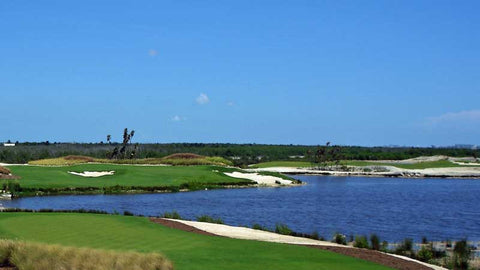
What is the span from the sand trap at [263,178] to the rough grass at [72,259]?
55705mm

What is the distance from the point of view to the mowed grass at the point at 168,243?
61.4 feet

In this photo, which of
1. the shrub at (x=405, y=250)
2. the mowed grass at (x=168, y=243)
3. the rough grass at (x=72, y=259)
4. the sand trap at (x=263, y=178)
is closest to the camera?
the rough grass at (x=72, y=259)

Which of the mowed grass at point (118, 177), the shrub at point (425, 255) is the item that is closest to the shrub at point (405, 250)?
the shrub at point (425, 255)

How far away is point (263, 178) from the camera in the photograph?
7775cm

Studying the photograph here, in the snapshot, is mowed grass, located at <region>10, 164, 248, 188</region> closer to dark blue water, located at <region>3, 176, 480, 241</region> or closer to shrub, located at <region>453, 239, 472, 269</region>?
dark blue water, located at <region>3, 176, 480, 241</region>

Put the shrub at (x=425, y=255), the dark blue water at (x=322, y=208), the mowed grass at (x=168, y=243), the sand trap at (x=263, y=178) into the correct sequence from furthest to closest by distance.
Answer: the sand trap at (x=263, y=178) < the dark blue water at (x=322, y=208) < the shrub at (x=425, y=255) < the mowed grass at (x=168, y=243)

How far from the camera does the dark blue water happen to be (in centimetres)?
3544

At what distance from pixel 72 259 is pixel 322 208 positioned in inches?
1248

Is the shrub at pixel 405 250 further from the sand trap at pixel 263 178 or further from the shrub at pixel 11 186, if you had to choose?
the sand trap at pixel 263 178

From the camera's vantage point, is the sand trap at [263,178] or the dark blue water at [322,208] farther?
the sand trap at [263,178]

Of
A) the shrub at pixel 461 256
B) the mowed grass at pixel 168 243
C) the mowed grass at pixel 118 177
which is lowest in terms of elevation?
the shrub at pixel 461 256

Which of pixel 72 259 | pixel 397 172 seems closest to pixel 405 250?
pixel 72 259

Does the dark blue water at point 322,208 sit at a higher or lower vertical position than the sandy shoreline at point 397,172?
lower

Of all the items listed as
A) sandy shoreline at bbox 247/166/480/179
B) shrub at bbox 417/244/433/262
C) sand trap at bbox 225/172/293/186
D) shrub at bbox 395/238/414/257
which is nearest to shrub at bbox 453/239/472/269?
shrub at bbox 417/244/433/262
